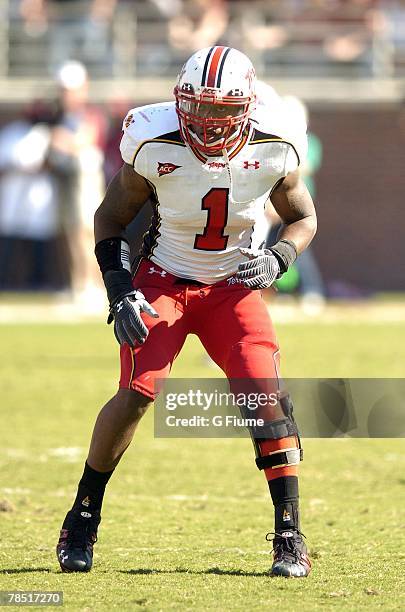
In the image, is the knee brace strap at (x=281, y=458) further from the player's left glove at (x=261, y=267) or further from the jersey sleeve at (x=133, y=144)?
the jersey sleeve at (x=133, y=144)

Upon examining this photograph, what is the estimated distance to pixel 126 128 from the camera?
182 inches

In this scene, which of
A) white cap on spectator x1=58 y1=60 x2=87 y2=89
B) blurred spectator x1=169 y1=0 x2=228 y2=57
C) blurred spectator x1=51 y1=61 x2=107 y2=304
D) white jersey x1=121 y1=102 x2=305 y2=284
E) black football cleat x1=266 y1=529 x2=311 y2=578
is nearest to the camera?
black football cleat x1=266 y1=529 x2=311 y2=578

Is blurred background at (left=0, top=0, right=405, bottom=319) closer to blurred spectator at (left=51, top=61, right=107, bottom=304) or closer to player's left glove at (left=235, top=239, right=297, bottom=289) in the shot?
blurred spectator at (left=51, top=61, right=107, bottom=304)

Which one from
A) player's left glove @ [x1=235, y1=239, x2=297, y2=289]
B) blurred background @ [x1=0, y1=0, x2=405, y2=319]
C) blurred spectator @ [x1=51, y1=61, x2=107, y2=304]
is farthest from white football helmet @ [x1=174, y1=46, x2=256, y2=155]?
blurred background @ [x1=0, y1=0, x2=405, y2=319]

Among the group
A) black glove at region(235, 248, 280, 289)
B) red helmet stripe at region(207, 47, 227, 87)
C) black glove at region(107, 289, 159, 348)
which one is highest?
red helmet stripe at region(207, 47, 227, 87)

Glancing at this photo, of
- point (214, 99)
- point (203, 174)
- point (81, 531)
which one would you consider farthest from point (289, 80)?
point (81, 531)

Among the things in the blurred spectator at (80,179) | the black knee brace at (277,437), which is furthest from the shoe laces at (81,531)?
the blurred spectator at (80,179)

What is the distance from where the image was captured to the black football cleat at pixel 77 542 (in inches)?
175

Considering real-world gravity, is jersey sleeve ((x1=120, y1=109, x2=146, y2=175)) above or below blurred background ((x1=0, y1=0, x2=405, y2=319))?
below

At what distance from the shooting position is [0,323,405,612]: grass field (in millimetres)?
4156

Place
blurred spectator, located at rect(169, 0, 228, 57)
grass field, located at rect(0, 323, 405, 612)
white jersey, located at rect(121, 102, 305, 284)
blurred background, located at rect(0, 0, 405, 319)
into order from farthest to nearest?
blurred background, located at rect(0, 0, 405, 319)
blurred spectator, located at rect(169, 0, 228, 57)
white jersey, located at rect(121, 102, 305, 284)
grass field, located at rect(0, 323, 405, 612)

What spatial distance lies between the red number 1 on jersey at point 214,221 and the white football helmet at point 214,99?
0.15m

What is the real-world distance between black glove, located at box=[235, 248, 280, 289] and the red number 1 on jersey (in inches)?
7.3

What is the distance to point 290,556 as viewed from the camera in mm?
4367
